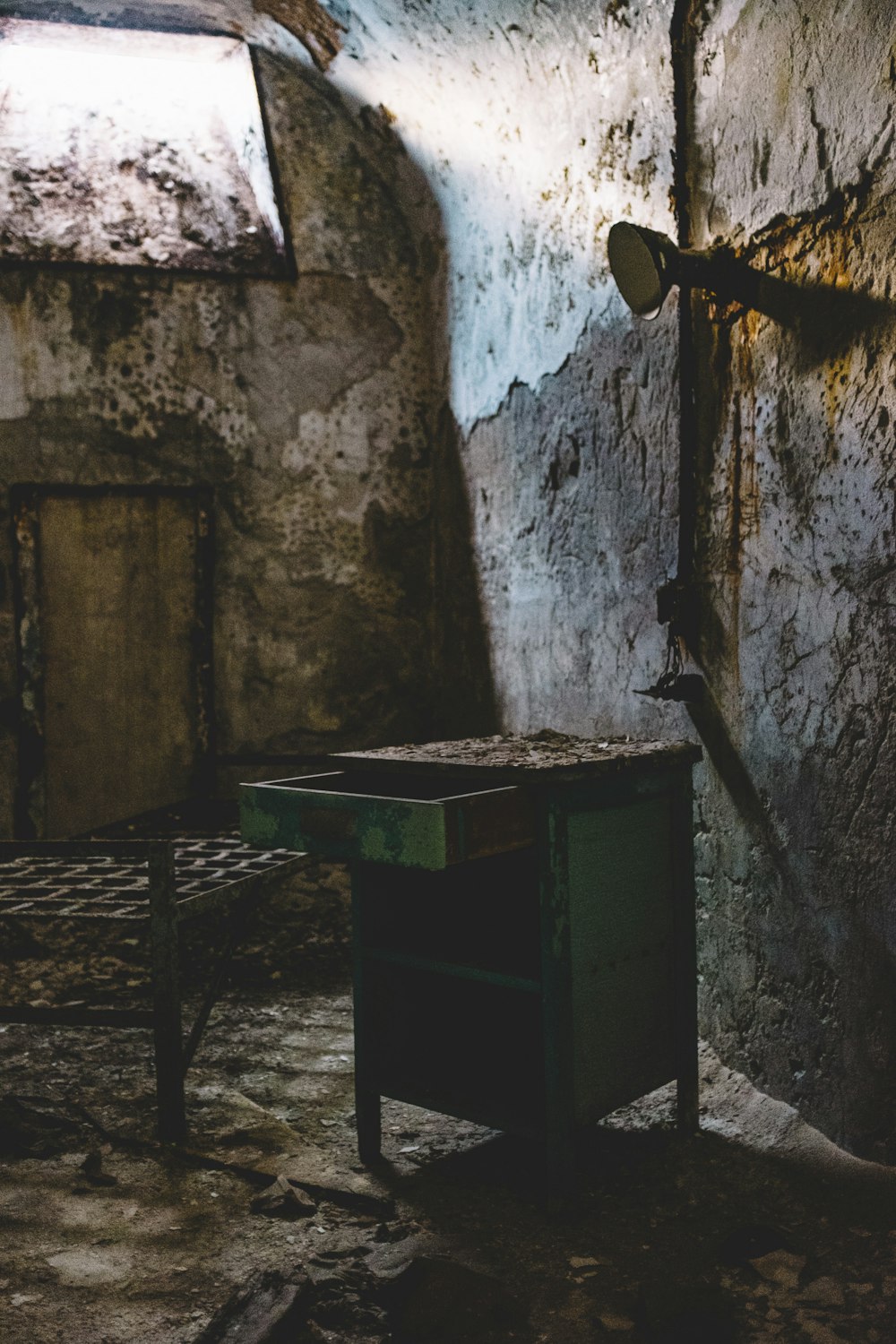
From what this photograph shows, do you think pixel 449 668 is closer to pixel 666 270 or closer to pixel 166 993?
pixel 166 993

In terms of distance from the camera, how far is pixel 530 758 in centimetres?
218

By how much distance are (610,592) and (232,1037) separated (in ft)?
5.68

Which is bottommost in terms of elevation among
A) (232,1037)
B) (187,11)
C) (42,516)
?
(232,1037)

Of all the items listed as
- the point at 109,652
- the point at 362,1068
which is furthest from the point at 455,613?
the point at 362,1068

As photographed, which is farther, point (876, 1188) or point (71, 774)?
point (71, 774)

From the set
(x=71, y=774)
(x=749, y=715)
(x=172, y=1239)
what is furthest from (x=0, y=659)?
(x=749, y=715)

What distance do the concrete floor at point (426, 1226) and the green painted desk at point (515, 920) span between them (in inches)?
6.0

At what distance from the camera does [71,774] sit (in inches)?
Answer: 155

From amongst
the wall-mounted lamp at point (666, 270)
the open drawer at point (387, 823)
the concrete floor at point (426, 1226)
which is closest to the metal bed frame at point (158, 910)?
the concrete floor at point (426, 1226)

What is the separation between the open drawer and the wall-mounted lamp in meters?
1.16

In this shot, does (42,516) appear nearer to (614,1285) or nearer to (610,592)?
(610,592)

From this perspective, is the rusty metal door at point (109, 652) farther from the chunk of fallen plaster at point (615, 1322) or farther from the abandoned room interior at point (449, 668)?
the chunk of fallen plaster at point (615, 1322)

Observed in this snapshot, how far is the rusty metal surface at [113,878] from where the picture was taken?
2467 millimetres

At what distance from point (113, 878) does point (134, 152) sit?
2.83 m
